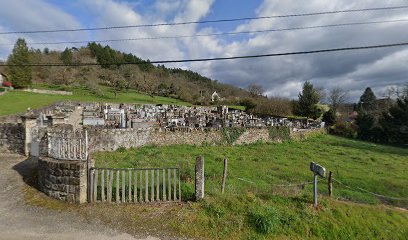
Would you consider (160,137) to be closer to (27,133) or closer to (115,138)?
(115,138)

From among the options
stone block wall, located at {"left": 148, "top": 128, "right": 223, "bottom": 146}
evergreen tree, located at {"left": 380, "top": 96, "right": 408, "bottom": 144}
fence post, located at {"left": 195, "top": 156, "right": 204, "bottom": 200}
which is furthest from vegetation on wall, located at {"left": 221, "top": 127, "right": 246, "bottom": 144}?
evergreen tree, located at {"left": 380, "top": 96, "right": 408, "bottom": 144}

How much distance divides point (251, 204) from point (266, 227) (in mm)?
849

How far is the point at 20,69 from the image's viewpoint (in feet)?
150

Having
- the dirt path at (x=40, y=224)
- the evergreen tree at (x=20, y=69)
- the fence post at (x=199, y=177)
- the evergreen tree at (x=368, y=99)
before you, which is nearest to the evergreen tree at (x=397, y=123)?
the evergreen tree at (x=368, y=99)

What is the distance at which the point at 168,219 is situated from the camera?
22.6ft

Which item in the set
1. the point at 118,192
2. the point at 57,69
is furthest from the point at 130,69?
the point at 118,192

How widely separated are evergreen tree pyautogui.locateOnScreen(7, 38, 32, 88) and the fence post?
1946 inches

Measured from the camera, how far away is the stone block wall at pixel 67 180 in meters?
7.57

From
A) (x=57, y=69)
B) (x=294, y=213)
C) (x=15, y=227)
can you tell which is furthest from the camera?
(x=57, y=69)

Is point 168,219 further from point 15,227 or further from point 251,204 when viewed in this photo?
point 15,227

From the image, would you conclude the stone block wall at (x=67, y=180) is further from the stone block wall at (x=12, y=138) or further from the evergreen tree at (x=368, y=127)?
the evergreen tree at (x=368, y=127)

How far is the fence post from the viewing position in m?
7.38

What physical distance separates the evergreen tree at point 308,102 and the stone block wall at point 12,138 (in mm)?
37396

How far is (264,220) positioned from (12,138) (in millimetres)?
Result: 13128
